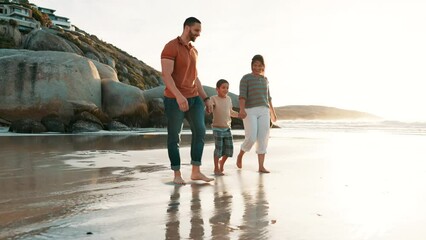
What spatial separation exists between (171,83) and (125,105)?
1706cm

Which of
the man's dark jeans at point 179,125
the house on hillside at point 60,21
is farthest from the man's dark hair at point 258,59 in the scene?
the house on hillside at point 60,21

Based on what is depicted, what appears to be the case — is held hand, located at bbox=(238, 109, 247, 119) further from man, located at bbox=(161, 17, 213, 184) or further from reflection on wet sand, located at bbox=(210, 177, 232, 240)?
reflection on wet sand, located at bbox=(210, 177, 232, 240)

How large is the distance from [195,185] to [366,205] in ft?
6.03

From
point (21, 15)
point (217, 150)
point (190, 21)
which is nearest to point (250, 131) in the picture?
point (217, 150)

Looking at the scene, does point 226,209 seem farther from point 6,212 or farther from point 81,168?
point 81,168

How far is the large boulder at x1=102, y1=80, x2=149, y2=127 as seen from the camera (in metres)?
21.0

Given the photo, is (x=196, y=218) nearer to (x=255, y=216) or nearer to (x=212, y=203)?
(x=255, y=216)

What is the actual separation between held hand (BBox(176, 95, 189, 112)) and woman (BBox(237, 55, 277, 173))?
1.69 metres

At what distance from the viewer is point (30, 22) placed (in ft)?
190

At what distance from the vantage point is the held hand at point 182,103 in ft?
14.3

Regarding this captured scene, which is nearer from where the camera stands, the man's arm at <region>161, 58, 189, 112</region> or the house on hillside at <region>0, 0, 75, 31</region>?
the man's arm at <region>161, 58, 189, 112</region>

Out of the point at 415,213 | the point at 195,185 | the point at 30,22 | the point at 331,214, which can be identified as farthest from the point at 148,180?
the point at 30,22

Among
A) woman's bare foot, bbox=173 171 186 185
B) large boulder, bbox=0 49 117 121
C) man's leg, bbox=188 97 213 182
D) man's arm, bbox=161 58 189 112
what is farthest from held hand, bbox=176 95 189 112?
large boulder, bbox=0 49 117 121

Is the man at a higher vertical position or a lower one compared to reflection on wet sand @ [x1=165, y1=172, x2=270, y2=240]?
higher
